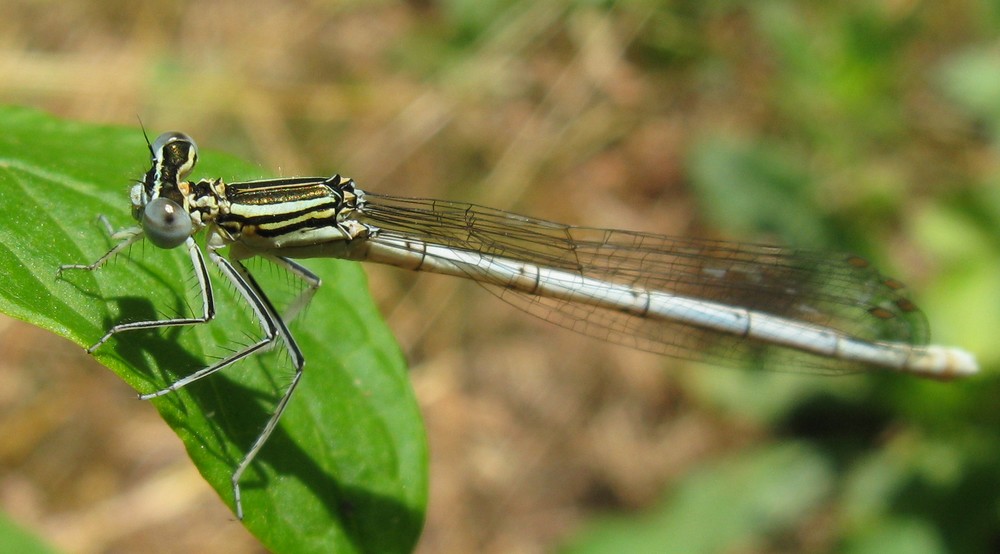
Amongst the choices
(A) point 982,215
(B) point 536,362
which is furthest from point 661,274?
(A) point 982,215

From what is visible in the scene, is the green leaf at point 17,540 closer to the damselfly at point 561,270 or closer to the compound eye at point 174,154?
the damselfly at point 561,270

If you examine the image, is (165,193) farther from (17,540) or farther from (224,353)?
(17,540)

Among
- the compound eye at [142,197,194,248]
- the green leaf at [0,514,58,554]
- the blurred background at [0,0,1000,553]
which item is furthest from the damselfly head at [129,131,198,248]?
the blurred background at [0,0,1000,553]

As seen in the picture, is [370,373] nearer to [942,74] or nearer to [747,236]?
[747,236]

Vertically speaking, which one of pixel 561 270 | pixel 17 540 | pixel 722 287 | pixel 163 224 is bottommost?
pixel 17 540

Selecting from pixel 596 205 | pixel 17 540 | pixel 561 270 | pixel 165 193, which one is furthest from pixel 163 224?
pixel 596 205
